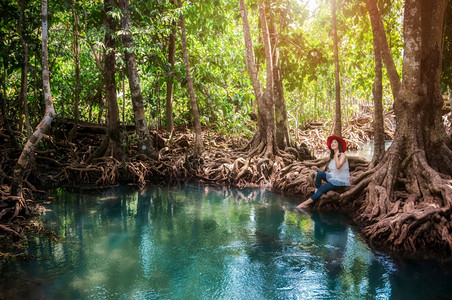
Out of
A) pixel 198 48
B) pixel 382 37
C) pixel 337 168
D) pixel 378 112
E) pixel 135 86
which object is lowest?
pixel 337 168

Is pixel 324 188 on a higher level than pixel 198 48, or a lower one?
lower

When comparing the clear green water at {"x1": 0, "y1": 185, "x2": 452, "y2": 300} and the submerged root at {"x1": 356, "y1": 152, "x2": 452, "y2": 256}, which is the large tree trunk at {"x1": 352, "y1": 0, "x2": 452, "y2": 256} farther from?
the clear green water at {"x1": 0, "y1": 185, "x2": 452, "y2": 300}

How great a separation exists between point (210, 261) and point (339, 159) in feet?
11.1

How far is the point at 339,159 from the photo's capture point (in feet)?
23.7

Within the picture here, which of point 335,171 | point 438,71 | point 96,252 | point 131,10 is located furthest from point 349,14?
point 96,252

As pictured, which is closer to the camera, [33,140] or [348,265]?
Result: [348,265]

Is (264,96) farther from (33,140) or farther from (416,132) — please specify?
(33,140)

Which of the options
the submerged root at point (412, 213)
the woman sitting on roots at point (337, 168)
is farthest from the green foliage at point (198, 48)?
the submerged root at point (412, 213)

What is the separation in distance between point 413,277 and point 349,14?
7.66 m

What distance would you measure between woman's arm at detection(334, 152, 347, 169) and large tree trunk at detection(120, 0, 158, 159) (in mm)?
5602

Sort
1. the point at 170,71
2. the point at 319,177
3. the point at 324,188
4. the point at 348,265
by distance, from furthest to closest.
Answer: the point at 170,71 < the point at 319,177 < the point at 324,188 < the point at 348,265

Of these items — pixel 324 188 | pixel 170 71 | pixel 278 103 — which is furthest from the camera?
pixel 278 103

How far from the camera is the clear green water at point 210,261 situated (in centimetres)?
425

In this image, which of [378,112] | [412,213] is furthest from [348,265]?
[378,112]
